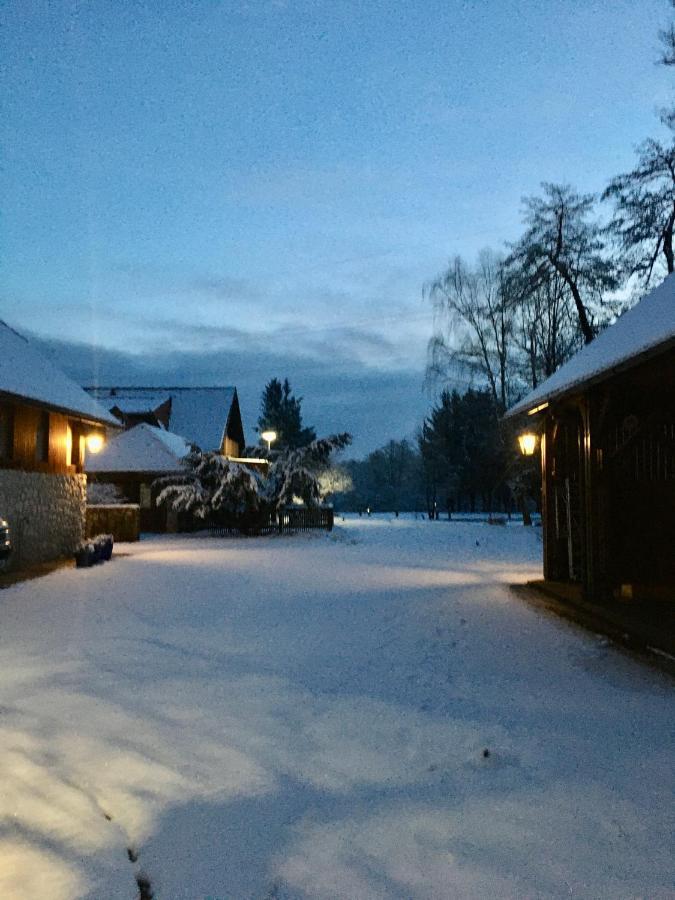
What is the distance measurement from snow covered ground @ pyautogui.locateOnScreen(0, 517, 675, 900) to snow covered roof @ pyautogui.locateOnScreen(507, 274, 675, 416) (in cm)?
286

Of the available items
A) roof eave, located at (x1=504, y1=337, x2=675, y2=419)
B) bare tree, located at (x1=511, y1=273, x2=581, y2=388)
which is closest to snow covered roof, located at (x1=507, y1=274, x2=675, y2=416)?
roof eave, located at (x1=504, y1=337, x2=675, y2=419)

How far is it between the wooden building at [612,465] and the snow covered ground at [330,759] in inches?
90.2

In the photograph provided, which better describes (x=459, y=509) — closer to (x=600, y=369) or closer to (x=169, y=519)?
(x=169, y=519)

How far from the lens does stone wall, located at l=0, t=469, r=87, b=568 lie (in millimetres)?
14594

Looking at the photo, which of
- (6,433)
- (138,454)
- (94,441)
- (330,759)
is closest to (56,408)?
(6,433)

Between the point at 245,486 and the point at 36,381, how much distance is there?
11306 millimetres

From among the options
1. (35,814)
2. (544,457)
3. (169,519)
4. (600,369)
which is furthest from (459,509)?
(35,814)

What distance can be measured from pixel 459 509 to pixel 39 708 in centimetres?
5687

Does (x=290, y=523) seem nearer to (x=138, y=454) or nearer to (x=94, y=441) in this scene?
(x=138, y=454)

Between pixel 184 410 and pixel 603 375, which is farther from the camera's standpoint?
pixel 184 410

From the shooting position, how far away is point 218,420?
122 feet

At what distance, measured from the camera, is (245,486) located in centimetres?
2588

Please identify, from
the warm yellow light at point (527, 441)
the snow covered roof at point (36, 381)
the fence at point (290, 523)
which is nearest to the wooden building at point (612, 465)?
the warm yellow light at point (527, 441)

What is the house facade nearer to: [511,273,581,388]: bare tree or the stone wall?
the stone wall
